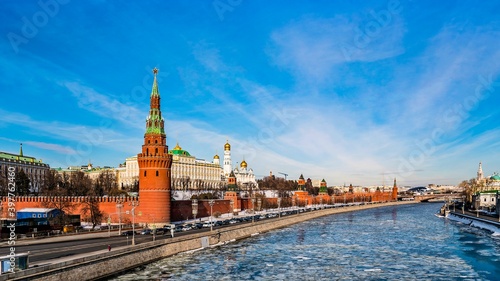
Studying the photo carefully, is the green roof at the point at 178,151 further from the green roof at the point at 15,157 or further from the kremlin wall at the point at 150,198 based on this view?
the kremlin wall at the point at 150,198

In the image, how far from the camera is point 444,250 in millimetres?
47156

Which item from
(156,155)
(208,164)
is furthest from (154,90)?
(208,164)

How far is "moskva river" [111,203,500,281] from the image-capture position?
34.2 metres

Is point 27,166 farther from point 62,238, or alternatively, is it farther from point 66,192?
point 62,238

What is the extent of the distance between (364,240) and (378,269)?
20.6 meters

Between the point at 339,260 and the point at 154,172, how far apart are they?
3102 centimetres

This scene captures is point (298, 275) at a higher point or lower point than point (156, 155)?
lower

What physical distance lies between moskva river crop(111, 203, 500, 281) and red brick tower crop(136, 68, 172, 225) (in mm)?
13136

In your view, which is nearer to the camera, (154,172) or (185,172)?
(154,172)

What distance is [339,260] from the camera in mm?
40750

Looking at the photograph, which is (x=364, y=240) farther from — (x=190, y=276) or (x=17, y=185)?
(x=17, y=185)

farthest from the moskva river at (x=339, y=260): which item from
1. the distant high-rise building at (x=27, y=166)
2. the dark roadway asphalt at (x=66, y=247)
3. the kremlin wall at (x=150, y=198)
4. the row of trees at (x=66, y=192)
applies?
the distant high-rise building at (x=27, y=166)

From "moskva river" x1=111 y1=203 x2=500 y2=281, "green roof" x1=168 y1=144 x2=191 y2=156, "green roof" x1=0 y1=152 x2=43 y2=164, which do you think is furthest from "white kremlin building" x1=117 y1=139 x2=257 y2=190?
"moskva river" x1=111 y1=203 x2=500 y2=281

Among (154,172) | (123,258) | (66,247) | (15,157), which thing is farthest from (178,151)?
(123,258)
